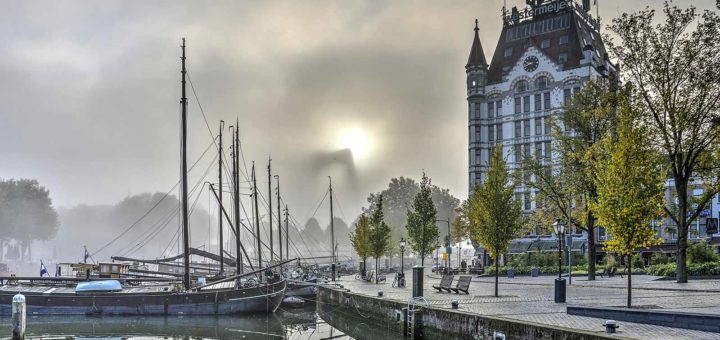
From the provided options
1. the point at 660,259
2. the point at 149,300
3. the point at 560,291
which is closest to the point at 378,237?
the point at 660,259

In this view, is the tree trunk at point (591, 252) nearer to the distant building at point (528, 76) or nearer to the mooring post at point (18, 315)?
the distant building at point (528, 76)

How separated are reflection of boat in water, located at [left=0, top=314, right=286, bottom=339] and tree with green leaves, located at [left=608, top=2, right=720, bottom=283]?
24345mm

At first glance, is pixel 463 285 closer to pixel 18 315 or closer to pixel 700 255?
pixel 18 315

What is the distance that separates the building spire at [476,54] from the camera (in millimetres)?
89188

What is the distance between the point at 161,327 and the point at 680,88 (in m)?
34.0

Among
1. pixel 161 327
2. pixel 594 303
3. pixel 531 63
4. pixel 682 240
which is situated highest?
pixel 531 63

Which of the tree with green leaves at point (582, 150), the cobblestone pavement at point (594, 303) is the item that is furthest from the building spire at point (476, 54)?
the cobblestone pavement at point (594, 303)

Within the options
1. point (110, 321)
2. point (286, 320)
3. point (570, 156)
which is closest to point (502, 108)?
point (570, 156)

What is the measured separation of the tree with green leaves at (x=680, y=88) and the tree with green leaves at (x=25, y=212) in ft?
448

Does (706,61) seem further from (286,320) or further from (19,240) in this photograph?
(19,240)

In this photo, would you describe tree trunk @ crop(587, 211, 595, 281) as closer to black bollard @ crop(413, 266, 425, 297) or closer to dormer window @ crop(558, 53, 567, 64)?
black bollard @ crop(413, 266, 425, 297)

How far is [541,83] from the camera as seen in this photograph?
277 feet

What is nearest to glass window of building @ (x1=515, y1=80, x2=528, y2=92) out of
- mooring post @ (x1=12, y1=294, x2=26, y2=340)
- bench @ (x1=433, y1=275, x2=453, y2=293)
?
bench @ (x1=433, y1=275, x2=453, y2=293)

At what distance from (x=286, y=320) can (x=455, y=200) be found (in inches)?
4387
